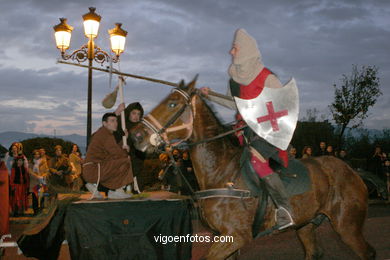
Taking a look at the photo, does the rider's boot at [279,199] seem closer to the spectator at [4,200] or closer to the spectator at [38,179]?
the spectator at [4,200]

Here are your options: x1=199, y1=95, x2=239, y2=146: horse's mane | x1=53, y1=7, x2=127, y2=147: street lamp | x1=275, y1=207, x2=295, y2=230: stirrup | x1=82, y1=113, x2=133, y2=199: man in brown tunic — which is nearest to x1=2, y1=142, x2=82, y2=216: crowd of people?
x1=53, y1=7, x2=127, y2=147: street lamp

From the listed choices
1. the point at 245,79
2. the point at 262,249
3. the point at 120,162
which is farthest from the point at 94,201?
the point at 262,249

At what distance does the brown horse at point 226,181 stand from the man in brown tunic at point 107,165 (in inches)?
28.7

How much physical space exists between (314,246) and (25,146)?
15.5 meters

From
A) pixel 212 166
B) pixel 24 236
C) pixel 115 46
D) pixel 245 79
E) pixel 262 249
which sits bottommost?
pixel 262 249

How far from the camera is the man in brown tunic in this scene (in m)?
5.49

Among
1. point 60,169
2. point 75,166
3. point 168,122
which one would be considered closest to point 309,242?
point 168,122

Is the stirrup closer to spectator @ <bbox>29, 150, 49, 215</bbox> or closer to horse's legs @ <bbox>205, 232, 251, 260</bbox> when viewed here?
horse's legs @ <bbox>205, 232, 251, 260</bbox>

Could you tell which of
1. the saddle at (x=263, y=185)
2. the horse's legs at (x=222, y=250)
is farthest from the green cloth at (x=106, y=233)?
the saddle at (x=263, y=185)

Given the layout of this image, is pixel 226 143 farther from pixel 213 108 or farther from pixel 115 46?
pixel 115 46

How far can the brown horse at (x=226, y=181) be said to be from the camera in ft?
A: 16.4

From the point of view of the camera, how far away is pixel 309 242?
6.56m

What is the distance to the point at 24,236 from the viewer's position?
5.18m

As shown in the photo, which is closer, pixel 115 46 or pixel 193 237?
pixel 193 237
